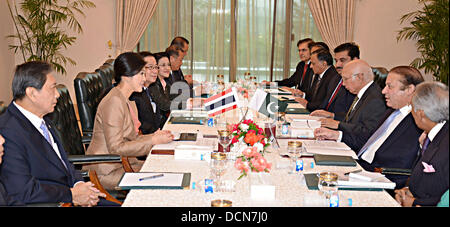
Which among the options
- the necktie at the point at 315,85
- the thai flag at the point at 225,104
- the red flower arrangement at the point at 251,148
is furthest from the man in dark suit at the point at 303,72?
the red flower arrangement at the point at 251,148

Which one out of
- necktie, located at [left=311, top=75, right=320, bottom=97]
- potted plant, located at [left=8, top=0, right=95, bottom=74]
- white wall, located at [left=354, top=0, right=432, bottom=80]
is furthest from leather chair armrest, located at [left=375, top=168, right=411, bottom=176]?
potted plant, located at [left=8, top=0, right=95, bottom=74]

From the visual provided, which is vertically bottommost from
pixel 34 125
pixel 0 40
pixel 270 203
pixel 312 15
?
pixel 270 203

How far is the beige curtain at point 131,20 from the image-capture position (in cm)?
816

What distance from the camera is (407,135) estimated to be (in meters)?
3.09

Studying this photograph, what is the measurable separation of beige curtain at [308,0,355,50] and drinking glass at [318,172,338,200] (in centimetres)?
638

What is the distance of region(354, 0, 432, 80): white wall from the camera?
24.4ft

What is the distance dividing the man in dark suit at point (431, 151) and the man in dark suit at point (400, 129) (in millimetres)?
576

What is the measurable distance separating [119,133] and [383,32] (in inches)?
232

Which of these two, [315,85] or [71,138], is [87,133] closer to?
[71,138]

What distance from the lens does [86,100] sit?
12.7 ft

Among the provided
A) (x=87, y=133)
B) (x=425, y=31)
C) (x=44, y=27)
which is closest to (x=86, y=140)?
(x=87, y=133)
